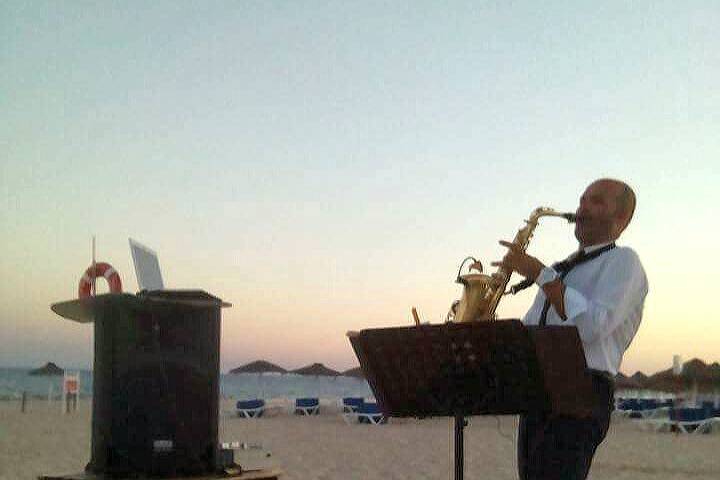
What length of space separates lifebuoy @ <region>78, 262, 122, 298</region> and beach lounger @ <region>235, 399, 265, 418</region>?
20.6m

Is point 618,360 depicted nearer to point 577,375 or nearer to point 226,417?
point 577,375

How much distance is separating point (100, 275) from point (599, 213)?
236 cm

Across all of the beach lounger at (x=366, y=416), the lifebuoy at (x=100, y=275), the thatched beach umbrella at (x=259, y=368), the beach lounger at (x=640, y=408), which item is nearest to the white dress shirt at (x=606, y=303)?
the lifebuoy at (x=100, y=275)

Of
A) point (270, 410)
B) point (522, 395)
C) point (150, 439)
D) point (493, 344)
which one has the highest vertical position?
point (493, 344)

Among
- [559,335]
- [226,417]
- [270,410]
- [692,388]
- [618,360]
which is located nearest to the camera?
[559,335]

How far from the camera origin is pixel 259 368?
1523 inches

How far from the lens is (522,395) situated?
2441 mm

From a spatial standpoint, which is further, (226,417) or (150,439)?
(226,417)

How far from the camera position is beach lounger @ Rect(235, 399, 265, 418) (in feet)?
78.8

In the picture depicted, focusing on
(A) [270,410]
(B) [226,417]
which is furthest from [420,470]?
(A) [270,410]

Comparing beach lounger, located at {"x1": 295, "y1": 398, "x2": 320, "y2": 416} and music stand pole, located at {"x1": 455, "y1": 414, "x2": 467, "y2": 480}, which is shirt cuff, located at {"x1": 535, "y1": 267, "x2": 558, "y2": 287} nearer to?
music stand pole, located at {"x1": 455, "y1": 414, "x2": 467, "y2": 480}

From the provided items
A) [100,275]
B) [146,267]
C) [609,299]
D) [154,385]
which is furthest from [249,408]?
[609,299]

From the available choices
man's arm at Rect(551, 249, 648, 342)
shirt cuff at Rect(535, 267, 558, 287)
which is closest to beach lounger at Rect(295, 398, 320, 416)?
man's arm at Rect(551, 249, 648, 342)

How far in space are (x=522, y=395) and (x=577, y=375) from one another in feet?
0.56
